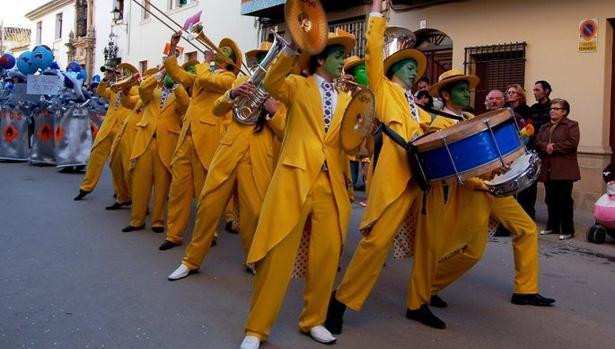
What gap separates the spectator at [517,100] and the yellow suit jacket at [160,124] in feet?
13.8

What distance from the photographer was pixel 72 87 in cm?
1562

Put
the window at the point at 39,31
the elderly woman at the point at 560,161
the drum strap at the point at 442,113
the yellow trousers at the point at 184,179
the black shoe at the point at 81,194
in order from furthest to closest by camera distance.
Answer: the window at the point at 39,31, the black shoe at the point at 81,194, the elderly woman at the point at 560,161, the yellow trousers at the point at 184,179, the drum strap at the point at 442,113

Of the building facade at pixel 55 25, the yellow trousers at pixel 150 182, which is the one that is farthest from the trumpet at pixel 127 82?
the building facade at pixel 55 25

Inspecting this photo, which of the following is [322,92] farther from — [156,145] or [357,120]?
[156,145]

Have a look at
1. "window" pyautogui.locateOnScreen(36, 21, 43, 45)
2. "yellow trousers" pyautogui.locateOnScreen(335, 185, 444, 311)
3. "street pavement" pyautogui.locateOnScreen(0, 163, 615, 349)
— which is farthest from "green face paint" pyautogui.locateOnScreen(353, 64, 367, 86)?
"window" pyautogui.locateOnScreen(36, 21, 43, 45)

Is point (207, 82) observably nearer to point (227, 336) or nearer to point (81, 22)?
point (227, 336)

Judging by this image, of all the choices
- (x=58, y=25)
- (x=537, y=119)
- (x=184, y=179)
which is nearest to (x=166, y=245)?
(x=184, y=179)

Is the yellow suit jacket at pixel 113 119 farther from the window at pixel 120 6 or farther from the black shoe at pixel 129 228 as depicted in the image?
the window at pixel 120 6

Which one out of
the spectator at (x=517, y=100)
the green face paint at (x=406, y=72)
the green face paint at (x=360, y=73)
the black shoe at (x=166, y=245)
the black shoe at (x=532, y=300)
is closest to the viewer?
the green face paint at (x=406, y=72)

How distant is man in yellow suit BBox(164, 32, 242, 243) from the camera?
617 centimetres

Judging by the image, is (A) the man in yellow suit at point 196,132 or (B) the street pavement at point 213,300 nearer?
(B) the street pavement at point 213,300

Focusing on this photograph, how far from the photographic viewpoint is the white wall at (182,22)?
69.8 feet

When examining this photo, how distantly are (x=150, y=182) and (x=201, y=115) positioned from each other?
1.43 m

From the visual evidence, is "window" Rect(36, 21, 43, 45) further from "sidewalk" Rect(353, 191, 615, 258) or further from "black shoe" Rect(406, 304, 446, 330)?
"black shoe" Rect(406, 304, 446, 330)
